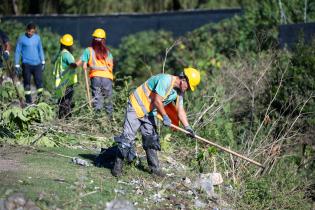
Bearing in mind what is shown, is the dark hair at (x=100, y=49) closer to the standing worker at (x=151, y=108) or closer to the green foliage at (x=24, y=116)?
the green foliage at (x=24, y=116)

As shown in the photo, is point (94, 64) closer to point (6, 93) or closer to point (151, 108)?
point (6, 93)

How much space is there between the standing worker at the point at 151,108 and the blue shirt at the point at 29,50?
5.78 metres

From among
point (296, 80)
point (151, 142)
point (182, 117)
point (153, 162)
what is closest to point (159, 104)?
point (182, 117)

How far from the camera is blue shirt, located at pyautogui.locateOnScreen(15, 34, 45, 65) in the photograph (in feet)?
50.6

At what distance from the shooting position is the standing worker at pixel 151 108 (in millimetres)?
9906

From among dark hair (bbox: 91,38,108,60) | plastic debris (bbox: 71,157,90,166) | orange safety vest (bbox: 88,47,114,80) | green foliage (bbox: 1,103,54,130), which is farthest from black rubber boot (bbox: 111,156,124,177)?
dark hair (bbox: 91,38,108,60)

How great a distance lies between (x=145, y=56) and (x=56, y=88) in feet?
32.0

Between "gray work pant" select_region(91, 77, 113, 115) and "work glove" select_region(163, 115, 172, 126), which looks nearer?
"work glove" select_region(163, 115, 172, 126)

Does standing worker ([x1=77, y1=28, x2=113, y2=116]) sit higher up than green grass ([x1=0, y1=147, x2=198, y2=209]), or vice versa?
standing worker ([x1=77, y1=28, x2=113, y2=116])

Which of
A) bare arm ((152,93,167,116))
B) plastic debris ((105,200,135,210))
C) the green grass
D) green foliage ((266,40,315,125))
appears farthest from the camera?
green foliage ((266,40,315,125))

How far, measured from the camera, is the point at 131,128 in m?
10.1

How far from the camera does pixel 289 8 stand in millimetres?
20875

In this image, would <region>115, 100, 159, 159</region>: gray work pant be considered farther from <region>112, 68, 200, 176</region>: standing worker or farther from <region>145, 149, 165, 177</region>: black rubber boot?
<region>145, 149, 165, 177</region>: black rubber boot

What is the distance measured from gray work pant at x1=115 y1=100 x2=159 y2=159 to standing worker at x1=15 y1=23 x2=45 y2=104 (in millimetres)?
5608
